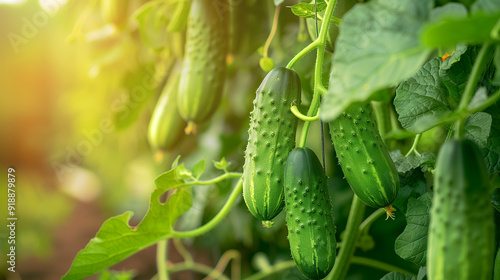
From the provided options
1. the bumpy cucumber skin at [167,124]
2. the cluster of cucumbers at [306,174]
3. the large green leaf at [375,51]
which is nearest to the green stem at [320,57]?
the cluster of cucumbers at [306,174]

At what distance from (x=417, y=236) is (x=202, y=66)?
62 cm

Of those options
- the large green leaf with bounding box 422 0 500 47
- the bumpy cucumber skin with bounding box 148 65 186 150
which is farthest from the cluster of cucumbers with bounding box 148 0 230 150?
the large green leaf with bounding box 422 0 500 47

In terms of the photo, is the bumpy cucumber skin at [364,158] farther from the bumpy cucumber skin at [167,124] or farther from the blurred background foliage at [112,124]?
the bumpy cucumber skin at [167,124]

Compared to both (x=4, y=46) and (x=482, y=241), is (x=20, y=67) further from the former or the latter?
(x=482, y=241)

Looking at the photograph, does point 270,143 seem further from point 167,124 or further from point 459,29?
point 167,124

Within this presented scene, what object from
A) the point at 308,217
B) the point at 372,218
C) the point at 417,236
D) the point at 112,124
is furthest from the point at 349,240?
the point at 112,124

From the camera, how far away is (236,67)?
1435 mm

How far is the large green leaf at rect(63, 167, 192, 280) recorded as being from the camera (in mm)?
877

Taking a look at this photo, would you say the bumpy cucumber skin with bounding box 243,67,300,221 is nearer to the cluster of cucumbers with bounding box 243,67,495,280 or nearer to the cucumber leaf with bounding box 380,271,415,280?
the cluster of cucumbers with bounding box 243,67,495,280

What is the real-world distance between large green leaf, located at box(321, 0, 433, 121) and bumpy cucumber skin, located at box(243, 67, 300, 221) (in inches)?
9.1

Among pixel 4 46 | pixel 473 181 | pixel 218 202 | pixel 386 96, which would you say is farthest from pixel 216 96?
pixel 4 46

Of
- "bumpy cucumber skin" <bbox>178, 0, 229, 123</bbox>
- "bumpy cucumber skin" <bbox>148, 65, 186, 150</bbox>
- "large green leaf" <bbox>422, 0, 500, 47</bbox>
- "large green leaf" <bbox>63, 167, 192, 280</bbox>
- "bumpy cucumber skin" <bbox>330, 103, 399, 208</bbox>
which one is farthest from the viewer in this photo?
"bumpy cucumber skin" <bbox>148, 65, 186, 150</bbox>

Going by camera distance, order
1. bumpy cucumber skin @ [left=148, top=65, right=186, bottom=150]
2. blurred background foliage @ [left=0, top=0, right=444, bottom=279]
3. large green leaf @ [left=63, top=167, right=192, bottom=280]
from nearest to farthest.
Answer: large green leaf @ [left=63, top=167, right=192, bottom=280], bumpy cucumber skin @ [left=148, top=65, right=186, bottom=150], blurred background foliage @ [left=0, top=0, right=444, bottom=279]

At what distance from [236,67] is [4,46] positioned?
4.33ft
